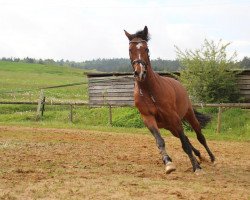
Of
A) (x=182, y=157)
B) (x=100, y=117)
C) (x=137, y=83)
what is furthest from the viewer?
(x=100, y=117)

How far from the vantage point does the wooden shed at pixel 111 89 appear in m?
29.0

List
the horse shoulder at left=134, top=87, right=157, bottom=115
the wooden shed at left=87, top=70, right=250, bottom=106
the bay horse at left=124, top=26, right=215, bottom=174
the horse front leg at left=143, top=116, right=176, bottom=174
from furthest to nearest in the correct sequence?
the wooden shed at left=87, top=70, right=250, bottom=106 < the horse shoulder at left=134, top=87, right=157, bottom=115 < the bay horse at left=124, top=26, right=215, bottom=174 < the horse front leg at left=143, top=116, right=176, bottom=174

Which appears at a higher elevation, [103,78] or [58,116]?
[103,78]

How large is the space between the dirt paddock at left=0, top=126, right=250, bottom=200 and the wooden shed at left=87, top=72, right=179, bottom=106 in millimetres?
13645

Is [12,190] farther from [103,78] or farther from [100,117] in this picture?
[103,78]

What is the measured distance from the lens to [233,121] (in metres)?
19.7

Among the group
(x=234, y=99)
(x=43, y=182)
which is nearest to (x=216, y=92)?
(x=234, y=99)

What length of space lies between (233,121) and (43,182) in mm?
13524

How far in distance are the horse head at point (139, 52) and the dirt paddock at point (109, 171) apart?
77.3 inches

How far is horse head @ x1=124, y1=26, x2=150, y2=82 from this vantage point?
840 cm

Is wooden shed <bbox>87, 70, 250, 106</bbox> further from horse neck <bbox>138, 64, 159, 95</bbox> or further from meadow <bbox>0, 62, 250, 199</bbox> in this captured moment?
horse neck <bbox>138, 64, 159, 95</bbox>

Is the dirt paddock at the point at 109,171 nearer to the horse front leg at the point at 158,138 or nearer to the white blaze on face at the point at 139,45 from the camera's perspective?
the horse front leg at the point at 158,138

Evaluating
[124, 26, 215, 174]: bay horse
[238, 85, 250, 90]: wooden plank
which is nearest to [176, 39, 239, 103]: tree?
[238, 85, 250, 90]: wooden plank

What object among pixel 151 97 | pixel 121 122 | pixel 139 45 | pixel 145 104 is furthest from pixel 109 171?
pixel 121 122
